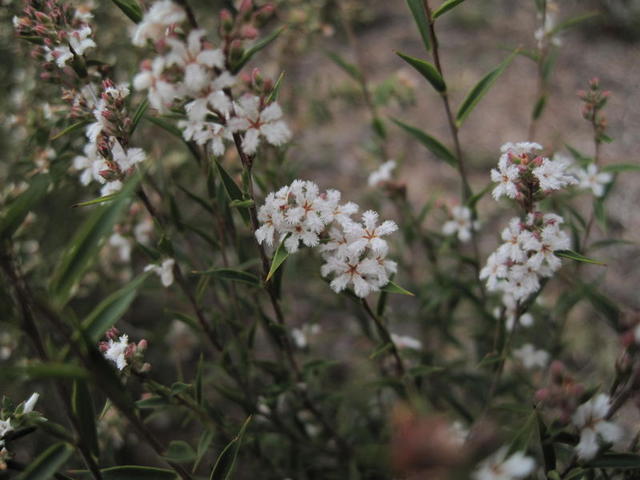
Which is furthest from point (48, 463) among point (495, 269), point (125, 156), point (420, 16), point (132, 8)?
point (420, 16)

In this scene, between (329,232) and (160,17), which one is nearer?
(160,17)

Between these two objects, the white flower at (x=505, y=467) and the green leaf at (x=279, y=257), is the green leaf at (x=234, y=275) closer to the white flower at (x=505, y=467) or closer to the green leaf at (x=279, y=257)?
the green leaf at (x=279, y=257)

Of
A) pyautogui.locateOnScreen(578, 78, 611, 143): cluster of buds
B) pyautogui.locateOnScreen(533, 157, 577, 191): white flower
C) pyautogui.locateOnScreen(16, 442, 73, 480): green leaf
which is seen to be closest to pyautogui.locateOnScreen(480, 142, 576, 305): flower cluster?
pyautogui.locateOnScreen(533, 157, 577, 191): white flower

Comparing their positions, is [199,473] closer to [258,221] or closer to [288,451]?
[288,451]

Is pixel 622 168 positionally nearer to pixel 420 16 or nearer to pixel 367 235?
pixel 420 16

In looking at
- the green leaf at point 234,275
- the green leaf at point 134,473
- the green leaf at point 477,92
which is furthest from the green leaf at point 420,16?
the green leaf at point 134,473

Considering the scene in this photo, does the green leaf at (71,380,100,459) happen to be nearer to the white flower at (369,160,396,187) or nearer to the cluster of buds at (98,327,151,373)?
the cluster of buds at (98,327,151,373)
